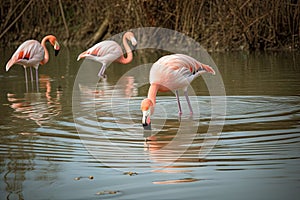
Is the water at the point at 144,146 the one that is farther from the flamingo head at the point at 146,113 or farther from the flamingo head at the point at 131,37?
the flamingo head at the point at 131,37

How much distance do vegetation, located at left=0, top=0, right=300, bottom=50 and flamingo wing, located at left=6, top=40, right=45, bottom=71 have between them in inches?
199

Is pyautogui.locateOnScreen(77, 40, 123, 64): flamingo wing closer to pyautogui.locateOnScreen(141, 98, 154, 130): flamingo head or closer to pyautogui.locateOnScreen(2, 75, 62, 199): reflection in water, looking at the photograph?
pyautogui.locateOnScreen(2, 75, 62, 199): reflection in water

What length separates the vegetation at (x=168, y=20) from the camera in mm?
14508

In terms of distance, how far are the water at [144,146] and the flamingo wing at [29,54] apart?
1.58 meters

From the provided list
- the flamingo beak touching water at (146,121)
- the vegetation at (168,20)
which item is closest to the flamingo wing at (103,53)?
the vegetation at (168,20)

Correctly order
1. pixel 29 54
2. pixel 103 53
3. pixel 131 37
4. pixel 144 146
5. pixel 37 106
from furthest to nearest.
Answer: pixel 131 37, pixel 103 53, pixel 29 54, pixel 37 106, pixel 144 146

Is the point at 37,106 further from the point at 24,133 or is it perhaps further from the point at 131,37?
the point at 131,37

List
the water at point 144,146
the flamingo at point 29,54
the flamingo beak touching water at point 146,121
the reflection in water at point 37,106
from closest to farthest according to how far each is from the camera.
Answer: the water at point 144,146, the flamingo beak touching water at point 146,121, the reflection in water at point 37,106, the flamingo at point 29,54

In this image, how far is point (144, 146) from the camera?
5.07m

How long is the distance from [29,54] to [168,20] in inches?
245

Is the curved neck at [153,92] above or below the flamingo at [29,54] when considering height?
below

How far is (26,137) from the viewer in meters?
5.59

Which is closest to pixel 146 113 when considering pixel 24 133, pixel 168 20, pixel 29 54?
pixel 24 133

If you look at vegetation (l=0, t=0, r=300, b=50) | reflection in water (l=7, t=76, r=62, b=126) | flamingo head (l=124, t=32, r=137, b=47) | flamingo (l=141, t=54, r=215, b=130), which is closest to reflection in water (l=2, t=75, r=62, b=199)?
reflection in water (l=7, t=76, r=62, b=126)
